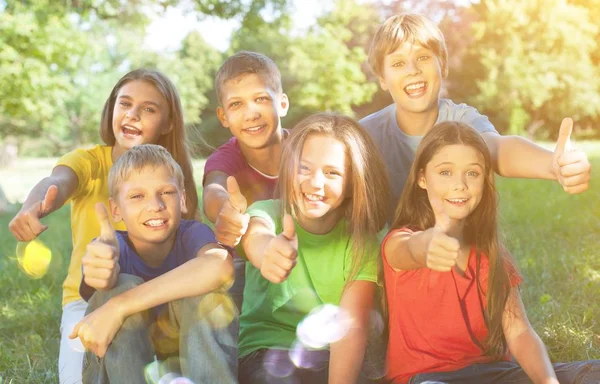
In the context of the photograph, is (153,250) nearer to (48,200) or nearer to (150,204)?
(150,204)

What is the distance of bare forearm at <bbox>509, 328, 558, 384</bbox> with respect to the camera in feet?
8.52

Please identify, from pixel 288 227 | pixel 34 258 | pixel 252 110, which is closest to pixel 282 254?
pixel 288 227

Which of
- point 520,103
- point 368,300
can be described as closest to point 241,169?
point 368,300

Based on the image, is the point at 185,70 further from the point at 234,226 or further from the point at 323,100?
the point at 234,226

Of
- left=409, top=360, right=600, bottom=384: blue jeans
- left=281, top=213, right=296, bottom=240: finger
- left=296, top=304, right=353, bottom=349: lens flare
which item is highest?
left=281, top=213, right=296, bottom=240: finger

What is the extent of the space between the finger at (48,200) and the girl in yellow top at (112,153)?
0.24 m

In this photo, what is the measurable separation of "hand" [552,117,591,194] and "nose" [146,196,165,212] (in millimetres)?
1526

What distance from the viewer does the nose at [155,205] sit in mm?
2705

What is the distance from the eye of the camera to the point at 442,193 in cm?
270

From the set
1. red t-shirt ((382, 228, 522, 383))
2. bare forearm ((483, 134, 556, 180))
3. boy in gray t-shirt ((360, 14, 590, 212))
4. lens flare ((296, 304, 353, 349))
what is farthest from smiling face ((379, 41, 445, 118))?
lens flare ((296, 304, 353, 349))

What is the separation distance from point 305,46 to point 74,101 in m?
14.8

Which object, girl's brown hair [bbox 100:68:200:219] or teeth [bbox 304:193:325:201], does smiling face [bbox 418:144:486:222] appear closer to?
teeth [bbox 304:193:325:201]

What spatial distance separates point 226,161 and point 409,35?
114cm

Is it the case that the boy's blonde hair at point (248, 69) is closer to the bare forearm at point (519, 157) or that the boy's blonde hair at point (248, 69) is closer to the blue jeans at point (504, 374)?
the bare forearm at point (519, 157)
